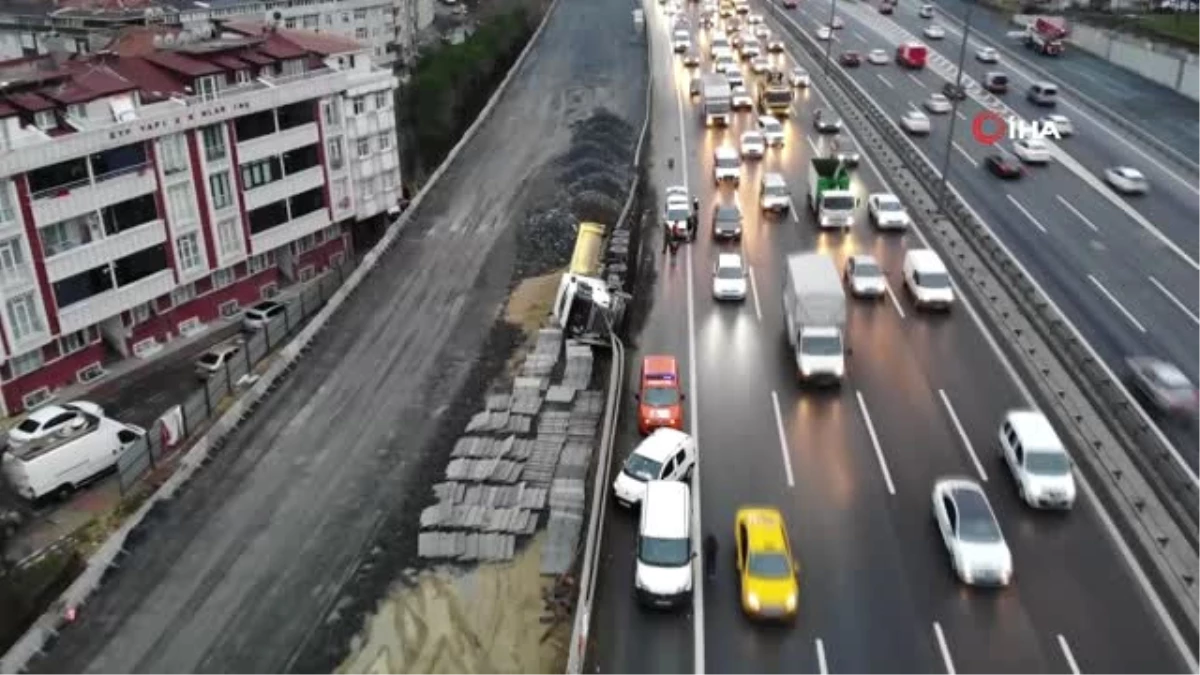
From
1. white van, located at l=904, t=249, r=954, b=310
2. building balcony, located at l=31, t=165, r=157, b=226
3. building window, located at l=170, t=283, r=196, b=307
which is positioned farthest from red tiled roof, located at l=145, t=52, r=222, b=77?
white van, located at l=904, t=249, r=954, b=310

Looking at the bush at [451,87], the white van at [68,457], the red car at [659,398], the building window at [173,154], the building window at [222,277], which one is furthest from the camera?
the bush at [451,87]

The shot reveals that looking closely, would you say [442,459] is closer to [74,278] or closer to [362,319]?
[362,319]

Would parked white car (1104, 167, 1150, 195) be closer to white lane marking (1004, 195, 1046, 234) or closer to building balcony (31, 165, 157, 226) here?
white lane marking (1004, 195, 1046, 234)

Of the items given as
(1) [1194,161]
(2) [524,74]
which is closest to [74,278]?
(2) [524,74]

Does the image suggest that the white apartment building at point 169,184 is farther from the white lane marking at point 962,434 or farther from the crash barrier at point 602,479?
the white lane marking at point 962,434

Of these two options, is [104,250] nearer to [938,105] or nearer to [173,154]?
[173,154]

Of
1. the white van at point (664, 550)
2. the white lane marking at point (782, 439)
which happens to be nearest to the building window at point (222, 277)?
the white lane marking at point (782, 439)
